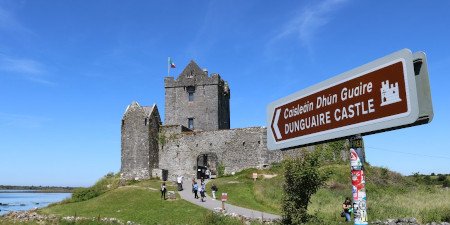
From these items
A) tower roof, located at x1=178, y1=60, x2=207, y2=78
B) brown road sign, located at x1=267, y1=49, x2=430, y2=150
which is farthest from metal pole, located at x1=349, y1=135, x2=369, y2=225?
tower roof, located at x1=178, y1=60, x2=207, y2=78

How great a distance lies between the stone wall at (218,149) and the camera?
4950 centimetres

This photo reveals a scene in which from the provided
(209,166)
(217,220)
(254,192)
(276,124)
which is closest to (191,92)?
(209,166)

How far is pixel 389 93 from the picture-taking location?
452cm

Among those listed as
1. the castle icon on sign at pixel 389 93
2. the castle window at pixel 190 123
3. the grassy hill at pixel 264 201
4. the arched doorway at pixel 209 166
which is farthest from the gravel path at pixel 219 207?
the castle icon on sign at pixel 389 93

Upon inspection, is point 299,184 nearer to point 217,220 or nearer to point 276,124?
point 217,220

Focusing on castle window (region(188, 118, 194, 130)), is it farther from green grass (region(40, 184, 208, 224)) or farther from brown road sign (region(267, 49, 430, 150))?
brown road sign (region(267, 49, 430, 150))

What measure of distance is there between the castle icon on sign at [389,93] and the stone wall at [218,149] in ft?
146

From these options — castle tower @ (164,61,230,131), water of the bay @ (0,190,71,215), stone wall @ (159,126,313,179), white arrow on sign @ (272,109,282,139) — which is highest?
castle tower @ (164,61,230,131)

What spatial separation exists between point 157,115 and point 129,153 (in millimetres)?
6336

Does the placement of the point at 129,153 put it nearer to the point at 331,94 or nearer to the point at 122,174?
the point at 122,174

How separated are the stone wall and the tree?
28.1 m

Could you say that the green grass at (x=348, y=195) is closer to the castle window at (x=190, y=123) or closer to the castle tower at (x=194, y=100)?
the castle tower at (x=194, y=100)

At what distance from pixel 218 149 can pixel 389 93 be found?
47.1 metres

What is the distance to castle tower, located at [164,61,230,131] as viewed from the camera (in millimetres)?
59719
